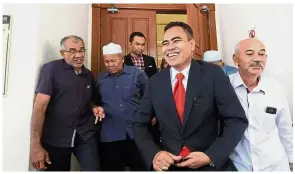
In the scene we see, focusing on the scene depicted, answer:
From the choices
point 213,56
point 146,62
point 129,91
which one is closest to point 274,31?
point 213,56

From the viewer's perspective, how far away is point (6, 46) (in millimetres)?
1341

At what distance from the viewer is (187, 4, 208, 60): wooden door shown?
2.05 m

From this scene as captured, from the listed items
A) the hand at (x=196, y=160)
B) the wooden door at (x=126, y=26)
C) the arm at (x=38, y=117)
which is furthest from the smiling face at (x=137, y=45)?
the hand at (x=196, y=160)

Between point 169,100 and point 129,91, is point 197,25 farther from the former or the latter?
point 169,100

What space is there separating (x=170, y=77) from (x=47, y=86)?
682 mm

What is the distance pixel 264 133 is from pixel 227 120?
202 millimetres

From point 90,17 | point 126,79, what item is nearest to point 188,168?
point 126,79

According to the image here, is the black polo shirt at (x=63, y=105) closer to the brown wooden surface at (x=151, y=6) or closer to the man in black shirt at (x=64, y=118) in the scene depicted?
the man in black shirt at (x=64, y=118)

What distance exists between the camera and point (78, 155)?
143 cm

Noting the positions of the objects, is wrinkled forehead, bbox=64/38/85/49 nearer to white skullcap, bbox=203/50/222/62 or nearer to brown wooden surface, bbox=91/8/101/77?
brown wooden surface, bbox=91/8/101/77

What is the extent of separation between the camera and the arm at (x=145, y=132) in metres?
0.99

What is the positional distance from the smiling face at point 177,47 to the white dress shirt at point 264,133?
266mm

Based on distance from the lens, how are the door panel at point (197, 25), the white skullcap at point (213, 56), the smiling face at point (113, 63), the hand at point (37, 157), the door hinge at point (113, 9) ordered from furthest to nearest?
1. the door hinge at point (113, 9)
2. the door panel at point (197, 25)
3. the white skullcap at point (213, 56)
4. the smiling face at point (113, 63)
5. the hand at point (37, 157)

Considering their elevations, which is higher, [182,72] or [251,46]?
[251,46]
